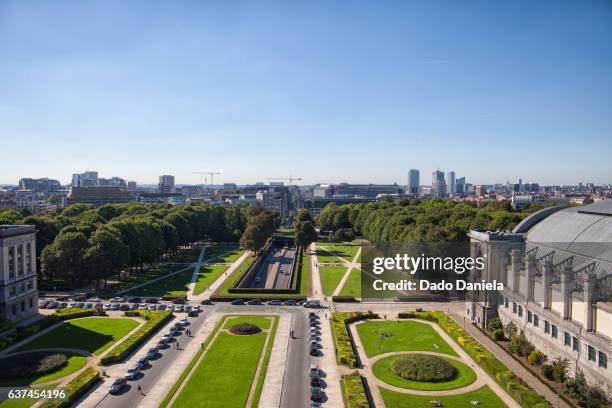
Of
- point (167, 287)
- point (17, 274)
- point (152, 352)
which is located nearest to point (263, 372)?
point (152, 352)

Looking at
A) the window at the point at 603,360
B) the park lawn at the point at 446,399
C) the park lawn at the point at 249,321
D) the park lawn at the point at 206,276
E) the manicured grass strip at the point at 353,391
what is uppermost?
the window at the point at 603,360

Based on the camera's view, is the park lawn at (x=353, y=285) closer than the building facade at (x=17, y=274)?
No

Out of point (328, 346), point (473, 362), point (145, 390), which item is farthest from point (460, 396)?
point (145, 390)

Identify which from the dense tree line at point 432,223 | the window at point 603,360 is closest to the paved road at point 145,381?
the window at point 603,360

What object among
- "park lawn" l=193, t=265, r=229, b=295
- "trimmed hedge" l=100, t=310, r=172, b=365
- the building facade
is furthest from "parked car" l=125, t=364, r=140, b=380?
"park lawn" l=193, t=265, r=229, b=295

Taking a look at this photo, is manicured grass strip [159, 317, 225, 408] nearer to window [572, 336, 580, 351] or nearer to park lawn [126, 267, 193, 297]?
park lawn [126, 267, 193, 297]

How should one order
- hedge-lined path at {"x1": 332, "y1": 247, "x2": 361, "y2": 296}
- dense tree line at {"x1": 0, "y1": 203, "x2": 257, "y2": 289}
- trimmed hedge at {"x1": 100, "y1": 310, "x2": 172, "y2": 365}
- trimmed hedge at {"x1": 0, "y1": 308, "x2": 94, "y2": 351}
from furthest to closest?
1. hedge-lined path at {"x1": 332, "y1": 247, "x2": 361, "y2": 296}
2. dense tree line at {"x1": 0, "y1": 203, "x2": 257, "y2": 289}
3. trimmed hedge at {"x1": 0, "y1": 308, "x2": 94, "y2": 351}
4. trimmed hedge at {"x1": 100, "y1": 310, "x2": 172, "y2": 365}

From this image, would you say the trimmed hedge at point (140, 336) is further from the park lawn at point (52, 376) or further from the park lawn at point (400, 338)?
the park lawn at point (400, 338)

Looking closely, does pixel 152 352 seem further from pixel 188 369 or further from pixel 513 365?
pixel 513 365
